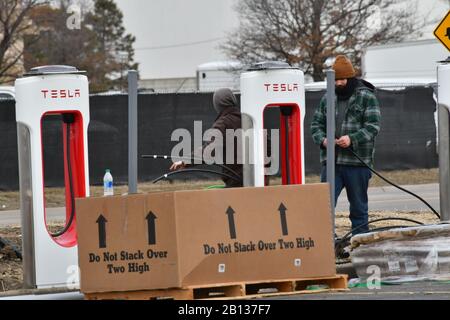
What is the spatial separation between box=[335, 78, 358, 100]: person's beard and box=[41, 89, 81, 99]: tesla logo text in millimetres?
2899

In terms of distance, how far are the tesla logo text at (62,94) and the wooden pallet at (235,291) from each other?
7.00 feet

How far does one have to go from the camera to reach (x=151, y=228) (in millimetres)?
7344

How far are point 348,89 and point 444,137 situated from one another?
3.67 feet

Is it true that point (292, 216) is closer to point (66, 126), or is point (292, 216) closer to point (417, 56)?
point (66, 126)

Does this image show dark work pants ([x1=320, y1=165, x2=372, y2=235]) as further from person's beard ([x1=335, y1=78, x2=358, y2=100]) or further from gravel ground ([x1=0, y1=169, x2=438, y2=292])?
gravel ground ([x1=0, y1=169, x2=438, y2=292])

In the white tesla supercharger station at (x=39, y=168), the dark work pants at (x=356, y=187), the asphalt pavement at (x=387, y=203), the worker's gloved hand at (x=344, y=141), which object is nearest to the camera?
the white tesla supercharger station at (x=39, y=168)

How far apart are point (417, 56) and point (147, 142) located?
13892 millimetres

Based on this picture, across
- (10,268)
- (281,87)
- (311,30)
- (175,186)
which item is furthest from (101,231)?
(311,30)

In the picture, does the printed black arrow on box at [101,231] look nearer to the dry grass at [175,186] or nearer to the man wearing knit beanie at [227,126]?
the man wearing knit beanie at [227,126]

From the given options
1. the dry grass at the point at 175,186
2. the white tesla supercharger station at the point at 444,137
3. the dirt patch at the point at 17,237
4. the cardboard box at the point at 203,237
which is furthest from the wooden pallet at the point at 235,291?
the dry grass at the point at 175,186

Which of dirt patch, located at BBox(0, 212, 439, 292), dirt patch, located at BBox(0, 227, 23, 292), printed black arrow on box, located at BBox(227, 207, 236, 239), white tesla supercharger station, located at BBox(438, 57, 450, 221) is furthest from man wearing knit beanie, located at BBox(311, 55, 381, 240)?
printed black arrow on box, located at BBox(227, 207, 236, 239)

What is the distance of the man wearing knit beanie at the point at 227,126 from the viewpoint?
32.1 feet

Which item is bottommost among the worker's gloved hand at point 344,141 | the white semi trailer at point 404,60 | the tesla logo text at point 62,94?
the worker's gloved hand at point 344,141

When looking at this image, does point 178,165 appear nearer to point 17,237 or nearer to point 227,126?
point 227,126
